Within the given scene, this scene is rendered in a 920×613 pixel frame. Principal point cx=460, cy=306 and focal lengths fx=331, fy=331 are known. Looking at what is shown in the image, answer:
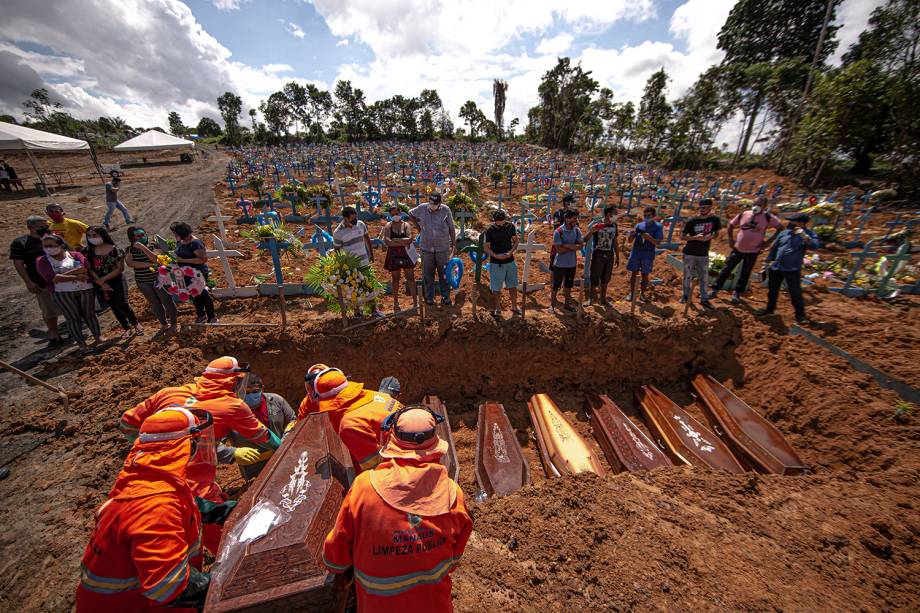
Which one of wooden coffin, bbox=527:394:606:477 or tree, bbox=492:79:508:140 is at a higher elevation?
tree, bbox=492:79:508:140

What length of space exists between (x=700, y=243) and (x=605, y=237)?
186 centimetres

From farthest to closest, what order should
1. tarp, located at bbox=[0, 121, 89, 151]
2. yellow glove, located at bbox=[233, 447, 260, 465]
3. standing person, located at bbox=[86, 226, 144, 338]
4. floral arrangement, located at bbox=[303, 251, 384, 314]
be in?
tarp, located at bbox=[0, 121, 89, 151], floral arrangement, located at bbox=[303, 251, 384, 314], standing person, located at bbox=[86, 226, 144, 338], yellow glove, located at bbox=[233, 447, 260, 465]

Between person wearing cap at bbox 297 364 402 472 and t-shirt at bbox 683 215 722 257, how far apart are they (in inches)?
249

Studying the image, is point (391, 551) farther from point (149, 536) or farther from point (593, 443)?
point (593, 443)

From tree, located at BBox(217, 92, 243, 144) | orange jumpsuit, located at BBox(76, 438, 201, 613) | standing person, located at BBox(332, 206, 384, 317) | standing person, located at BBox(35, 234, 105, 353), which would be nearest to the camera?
orange jumpsuit, located at BBox(76, 438, 201, 613)

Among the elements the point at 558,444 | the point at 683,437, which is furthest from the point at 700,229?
the point at 558,444

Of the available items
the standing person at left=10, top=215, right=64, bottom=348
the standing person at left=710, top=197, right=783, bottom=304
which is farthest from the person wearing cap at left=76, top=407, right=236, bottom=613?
the standing person at left=710, top=197, right=783, bottom=304

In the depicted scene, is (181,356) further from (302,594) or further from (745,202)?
(745,202)

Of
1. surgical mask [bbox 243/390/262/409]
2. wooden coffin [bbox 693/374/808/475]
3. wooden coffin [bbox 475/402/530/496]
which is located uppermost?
surgical mask [bbox 243/390/262/409]

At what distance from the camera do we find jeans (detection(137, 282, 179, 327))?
5.49 m

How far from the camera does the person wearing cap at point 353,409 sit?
9.26 ft

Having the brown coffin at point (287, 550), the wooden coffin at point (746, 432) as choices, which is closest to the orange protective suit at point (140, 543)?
the brown coffin at point (287, 550)

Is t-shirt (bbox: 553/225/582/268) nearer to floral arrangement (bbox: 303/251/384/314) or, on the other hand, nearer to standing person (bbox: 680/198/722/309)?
standing person (bbox: 680/198/722/309)

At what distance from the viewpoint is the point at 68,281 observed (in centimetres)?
510
